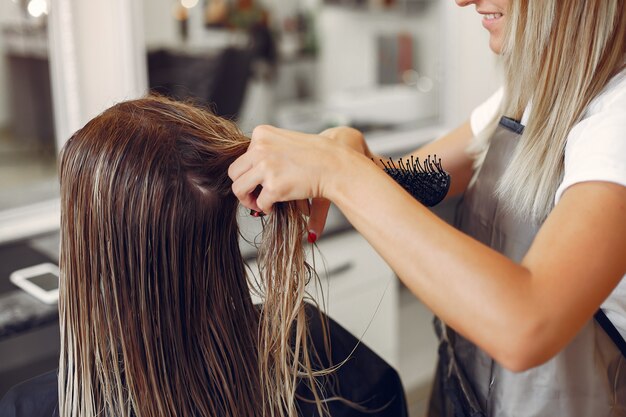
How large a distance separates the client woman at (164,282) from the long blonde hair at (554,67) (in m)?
0.35

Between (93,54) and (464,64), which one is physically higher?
(93,54)

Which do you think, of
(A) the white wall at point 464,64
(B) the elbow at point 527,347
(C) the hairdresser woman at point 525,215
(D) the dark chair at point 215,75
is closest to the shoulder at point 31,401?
(C) the hairdresser woman at point 525,215

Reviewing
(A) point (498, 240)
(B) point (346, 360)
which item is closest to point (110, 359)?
(B) point (346, 360)

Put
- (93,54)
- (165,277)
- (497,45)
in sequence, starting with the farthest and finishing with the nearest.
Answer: (93,54) < (497,45) < (165,277)

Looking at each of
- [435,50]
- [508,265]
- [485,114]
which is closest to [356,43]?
[435,50]

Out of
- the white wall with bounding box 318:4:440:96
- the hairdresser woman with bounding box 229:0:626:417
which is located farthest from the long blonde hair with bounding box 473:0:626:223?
the white wall with bounding box 318:4:440:96

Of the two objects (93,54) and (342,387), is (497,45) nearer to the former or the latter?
(342,387)

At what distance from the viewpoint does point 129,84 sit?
6.17 feet

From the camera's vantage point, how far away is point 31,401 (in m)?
1.09

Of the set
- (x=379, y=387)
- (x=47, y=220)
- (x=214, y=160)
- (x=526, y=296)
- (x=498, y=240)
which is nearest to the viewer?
(x=526, y=296)

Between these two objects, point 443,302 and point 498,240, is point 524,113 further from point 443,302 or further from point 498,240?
point 443,302

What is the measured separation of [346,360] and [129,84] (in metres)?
1.06

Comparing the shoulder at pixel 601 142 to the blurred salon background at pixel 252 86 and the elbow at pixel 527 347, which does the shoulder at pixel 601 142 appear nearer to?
the elbow at pixel 527 347

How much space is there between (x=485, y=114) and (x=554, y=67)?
14.2 inches
